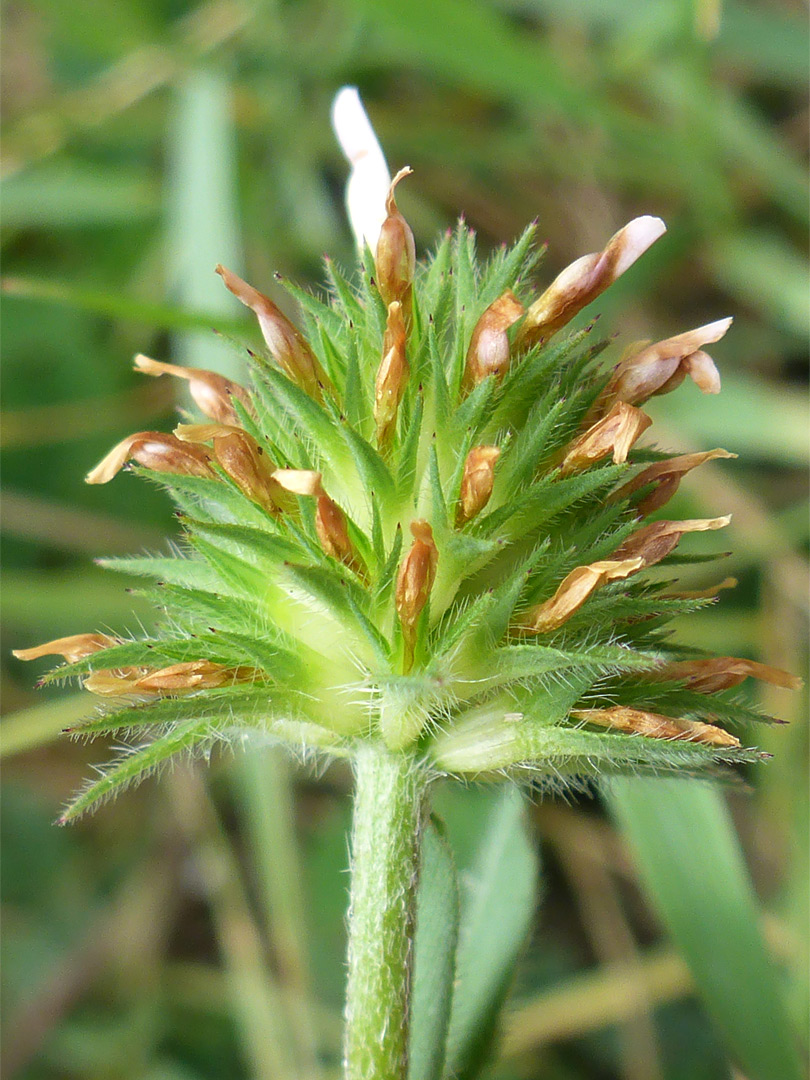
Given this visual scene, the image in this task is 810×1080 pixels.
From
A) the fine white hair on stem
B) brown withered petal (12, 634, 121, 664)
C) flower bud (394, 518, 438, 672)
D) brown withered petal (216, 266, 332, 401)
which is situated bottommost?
flower bud (394, 518, 438, 672)

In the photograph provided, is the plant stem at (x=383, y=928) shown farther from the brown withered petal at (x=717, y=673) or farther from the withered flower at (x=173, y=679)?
the brown withered petal at (x=717, y=673)

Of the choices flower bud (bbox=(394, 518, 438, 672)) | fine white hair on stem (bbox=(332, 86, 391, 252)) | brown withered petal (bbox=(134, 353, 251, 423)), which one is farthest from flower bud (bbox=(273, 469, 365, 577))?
fine white hair on stem (bbox=(332, 86, 391, 252))

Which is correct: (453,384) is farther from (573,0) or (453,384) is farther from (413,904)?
(573,0)

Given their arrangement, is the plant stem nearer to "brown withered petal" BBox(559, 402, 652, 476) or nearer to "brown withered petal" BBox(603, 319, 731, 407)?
"brown withered petal" BBox(559, 402, 652, 476)

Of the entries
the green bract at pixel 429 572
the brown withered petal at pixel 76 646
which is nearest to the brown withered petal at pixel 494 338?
the green bract at pixel 429 572

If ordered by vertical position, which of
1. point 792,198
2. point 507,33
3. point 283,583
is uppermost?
point 507,33

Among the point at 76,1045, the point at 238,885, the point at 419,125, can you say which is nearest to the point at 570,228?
the point at 419,125

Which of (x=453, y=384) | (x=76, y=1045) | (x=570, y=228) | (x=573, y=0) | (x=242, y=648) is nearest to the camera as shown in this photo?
(x=242, y=648)
